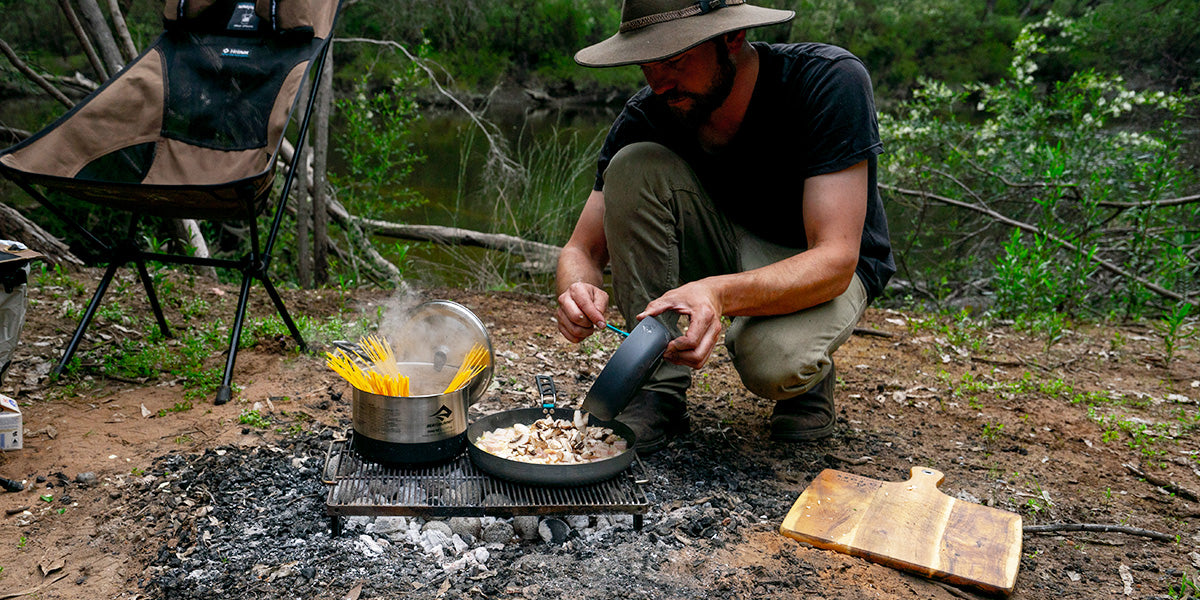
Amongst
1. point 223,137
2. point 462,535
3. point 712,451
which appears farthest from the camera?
point 223,137

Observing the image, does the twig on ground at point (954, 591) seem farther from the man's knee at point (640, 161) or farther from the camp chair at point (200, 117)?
the camp chair at point (200, 117)

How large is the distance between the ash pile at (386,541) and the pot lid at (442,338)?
16.6 inches

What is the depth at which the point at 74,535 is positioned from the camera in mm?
1863

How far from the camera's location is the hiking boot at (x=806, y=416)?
2.54 m

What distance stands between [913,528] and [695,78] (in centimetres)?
138

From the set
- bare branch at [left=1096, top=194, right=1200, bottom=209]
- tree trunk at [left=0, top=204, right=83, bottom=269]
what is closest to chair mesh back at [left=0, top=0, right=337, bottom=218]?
tree trunk at [left=0, top=204, right=83, bottom=269]

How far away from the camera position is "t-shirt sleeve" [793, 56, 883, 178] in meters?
2.15

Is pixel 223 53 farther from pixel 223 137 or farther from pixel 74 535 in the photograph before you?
pixel 74 535

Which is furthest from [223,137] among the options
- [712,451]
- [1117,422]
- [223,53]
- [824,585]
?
[1117,422]

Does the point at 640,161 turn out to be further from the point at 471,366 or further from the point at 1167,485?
the point at 1167,485

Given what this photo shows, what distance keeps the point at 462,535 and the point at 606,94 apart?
1514 centimetres

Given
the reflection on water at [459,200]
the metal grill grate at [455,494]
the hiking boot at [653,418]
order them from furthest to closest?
the reflection on water at [459,200], the hiking boot at [653,418], the metal grill grate at [455,494]

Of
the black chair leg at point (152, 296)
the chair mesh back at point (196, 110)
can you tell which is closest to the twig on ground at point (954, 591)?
the chair mesh back at point (196, 110)

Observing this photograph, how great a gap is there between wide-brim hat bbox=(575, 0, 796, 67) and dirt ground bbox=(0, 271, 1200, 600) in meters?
1.24
